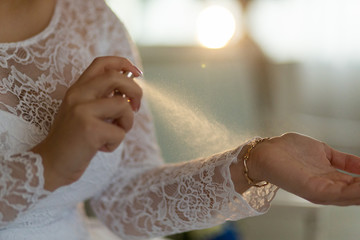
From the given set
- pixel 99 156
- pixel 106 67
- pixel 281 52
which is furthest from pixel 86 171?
pixel 281 52

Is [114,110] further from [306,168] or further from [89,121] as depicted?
[306,168]

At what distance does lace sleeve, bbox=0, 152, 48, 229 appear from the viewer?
2.03 ft

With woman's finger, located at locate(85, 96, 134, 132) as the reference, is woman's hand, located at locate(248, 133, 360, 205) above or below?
below

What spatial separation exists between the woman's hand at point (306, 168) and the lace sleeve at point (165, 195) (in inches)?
2.7

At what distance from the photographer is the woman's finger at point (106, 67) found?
0.61 meters

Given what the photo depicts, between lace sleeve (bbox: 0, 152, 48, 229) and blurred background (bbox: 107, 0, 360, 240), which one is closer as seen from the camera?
lace sleeve (bbox: 0, 152, 48, 229)

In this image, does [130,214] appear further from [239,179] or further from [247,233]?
[247,233]

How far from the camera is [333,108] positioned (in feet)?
8.61

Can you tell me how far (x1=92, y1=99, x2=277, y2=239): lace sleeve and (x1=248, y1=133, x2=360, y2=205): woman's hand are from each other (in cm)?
7

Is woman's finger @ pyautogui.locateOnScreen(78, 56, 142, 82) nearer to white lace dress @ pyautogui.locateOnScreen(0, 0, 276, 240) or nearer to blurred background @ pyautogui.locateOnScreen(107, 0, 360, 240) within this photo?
white lace dress @ pyautogui.locateOnScreen(0, 0, 276, 240)

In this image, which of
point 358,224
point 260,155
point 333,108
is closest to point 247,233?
point 358,224

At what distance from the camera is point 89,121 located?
556 mm

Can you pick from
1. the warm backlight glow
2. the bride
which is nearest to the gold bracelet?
the bride

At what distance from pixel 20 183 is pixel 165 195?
1.01ft
